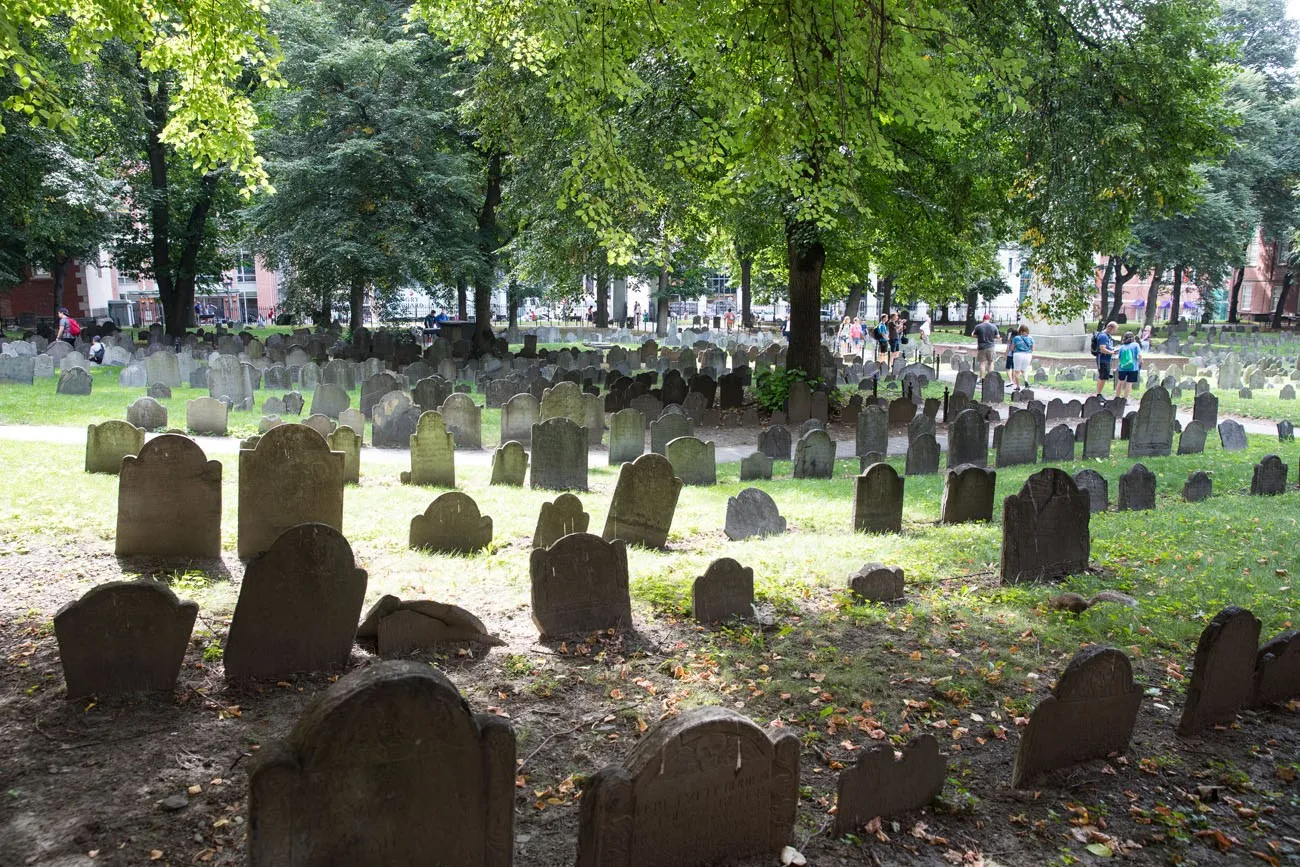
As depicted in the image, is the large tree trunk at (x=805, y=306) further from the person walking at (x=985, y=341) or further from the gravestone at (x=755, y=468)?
the person walking at (x=985, y=341)

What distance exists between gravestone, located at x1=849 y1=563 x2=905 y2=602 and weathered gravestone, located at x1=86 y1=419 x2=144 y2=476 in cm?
724

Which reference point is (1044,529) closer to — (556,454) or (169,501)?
(556,454)

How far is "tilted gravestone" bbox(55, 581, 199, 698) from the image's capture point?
A: 4.23 m

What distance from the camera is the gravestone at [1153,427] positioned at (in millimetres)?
13766

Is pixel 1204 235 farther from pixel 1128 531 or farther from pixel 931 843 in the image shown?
pixel 931 843

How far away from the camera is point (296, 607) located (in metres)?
4.73

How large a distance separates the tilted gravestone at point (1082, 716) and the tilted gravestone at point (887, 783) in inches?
19.1

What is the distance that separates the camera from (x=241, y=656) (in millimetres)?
4648

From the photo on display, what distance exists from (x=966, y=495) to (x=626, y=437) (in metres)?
5.00

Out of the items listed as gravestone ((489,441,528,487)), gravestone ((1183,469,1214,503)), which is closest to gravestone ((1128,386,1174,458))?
gravestone ((1183,469,1214,503))

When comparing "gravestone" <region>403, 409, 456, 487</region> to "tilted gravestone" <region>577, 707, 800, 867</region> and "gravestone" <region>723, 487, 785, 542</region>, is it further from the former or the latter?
"tilted gravestone" <region>577, 707, 800, 867</region>

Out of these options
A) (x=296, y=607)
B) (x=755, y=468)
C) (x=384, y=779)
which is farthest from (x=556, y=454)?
(x=384, y=779)

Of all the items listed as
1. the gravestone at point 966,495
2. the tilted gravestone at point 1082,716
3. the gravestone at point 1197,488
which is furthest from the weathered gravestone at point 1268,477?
the tilted gravestone at point 1082,716

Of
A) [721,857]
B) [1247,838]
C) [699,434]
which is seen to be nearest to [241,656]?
[721,857]
